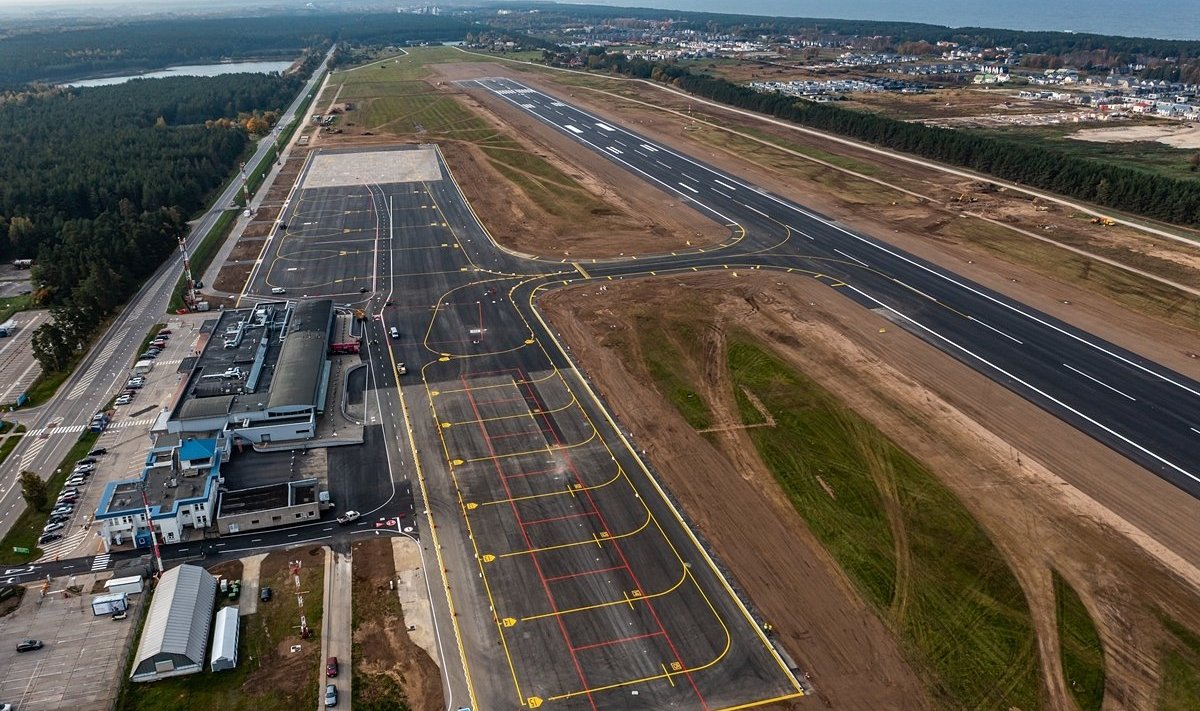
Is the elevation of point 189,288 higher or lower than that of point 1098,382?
lower

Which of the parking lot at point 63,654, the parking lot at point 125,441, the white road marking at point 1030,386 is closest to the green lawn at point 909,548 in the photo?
the white road marking at point 1030,386

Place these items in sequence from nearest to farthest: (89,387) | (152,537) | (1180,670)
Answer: (1180,670) → (152,537) → (89,387)

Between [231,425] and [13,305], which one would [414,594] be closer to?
[231,425]

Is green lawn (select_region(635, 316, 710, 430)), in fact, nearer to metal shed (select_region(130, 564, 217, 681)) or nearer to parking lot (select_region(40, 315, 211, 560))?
metal shed (select_region(130, 564, 217, 681))

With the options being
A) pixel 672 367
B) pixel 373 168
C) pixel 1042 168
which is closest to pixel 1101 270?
pixel 1042 168

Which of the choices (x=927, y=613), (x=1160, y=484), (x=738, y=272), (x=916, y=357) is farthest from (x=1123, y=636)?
(x=738, y=272)

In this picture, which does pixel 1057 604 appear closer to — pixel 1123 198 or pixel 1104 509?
pixel 1104 509
